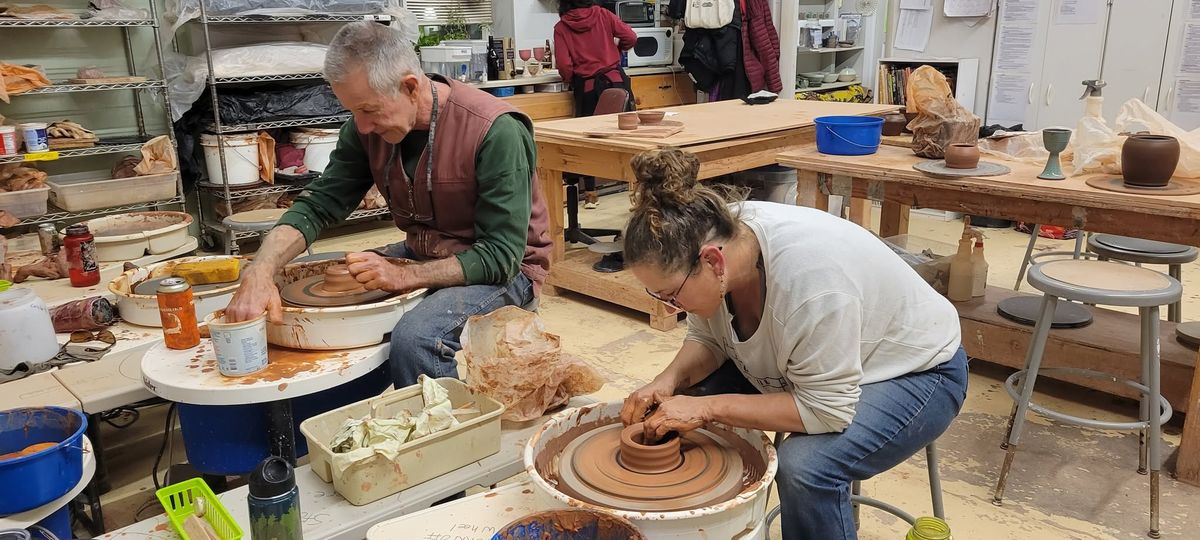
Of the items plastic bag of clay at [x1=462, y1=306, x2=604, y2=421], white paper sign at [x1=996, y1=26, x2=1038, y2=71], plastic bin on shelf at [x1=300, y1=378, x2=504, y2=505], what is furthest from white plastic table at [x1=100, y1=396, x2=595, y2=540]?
white paper sign at [x1=996, y1=26, x2=1038, y2=71]

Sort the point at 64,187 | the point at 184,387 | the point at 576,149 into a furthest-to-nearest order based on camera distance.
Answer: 1. the point at 64,187
2. the point at 576,149
3. the point at 184,387

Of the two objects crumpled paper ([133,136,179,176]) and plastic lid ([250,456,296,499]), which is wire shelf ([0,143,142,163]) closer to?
crumpled paper ([133,136,179,176])

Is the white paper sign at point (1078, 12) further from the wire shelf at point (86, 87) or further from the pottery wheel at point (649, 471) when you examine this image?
the wire shelf at point (86, 87)

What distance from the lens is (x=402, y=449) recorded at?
1637 millimetres

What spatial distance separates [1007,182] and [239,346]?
2.49 m

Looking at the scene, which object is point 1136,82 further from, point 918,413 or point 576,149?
point 918,413

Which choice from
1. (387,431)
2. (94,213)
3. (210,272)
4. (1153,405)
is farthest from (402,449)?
(94,213)

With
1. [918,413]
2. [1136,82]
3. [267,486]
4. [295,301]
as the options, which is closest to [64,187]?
[295,301]

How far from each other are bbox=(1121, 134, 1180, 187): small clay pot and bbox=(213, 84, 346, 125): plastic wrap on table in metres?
4.21

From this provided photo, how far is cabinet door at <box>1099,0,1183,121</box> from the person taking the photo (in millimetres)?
5535

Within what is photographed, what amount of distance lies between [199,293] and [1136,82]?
605cm

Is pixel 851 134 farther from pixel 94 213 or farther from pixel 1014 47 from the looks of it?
pixel 94 213

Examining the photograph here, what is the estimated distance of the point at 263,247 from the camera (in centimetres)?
230

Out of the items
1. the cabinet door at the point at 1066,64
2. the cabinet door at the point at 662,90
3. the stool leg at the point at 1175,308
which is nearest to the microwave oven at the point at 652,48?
the cabinet door at the point at 662,90
